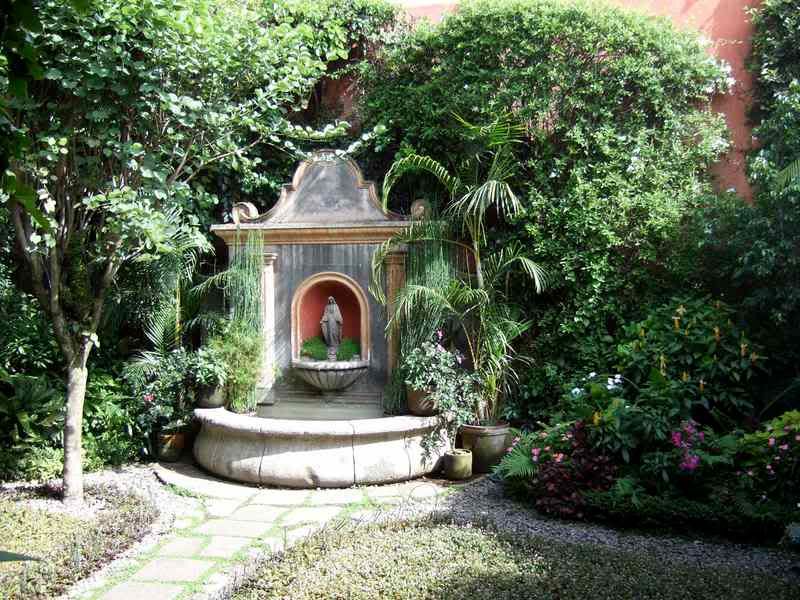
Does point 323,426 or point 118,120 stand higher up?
point 118,120

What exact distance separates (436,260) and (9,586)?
4.43 metres

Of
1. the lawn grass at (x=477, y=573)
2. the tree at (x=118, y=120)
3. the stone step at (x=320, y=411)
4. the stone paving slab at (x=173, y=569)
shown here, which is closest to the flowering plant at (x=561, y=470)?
the lawn grass at (x=477, y=573)

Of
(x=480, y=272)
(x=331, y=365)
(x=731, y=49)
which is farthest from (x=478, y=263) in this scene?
(x=731, y=49)

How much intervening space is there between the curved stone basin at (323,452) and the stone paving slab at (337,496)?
98 millimetres

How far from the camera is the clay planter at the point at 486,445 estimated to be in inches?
253

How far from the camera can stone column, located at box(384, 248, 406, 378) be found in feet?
23.5

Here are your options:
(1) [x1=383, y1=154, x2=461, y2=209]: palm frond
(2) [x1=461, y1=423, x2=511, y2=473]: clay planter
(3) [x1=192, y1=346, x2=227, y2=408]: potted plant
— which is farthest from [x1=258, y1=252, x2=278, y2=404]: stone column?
(2) [x1=461, y1=423, x2=511, y2=473]: clay planter

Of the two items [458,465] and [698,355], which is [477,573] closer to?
[458,465]

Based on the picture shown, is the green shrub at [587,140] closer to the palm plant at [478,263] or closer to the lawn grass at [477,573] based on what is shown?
the palm plant at [478,263]

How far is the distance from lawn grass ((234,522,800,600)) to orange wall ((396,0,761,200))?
4.60 m

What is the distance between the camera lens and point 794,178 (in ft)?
17.9

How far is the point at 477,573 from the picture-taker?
3.82m

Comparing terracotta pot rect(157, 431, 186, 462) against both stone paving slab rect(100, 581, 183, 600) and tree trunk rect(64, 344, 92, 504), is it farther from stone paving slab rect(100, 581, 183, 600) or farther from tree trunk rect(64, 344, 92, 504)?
stone paving slab rect(100, 581, 183, 600)

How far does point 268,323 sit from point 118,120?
2844 millimetres
